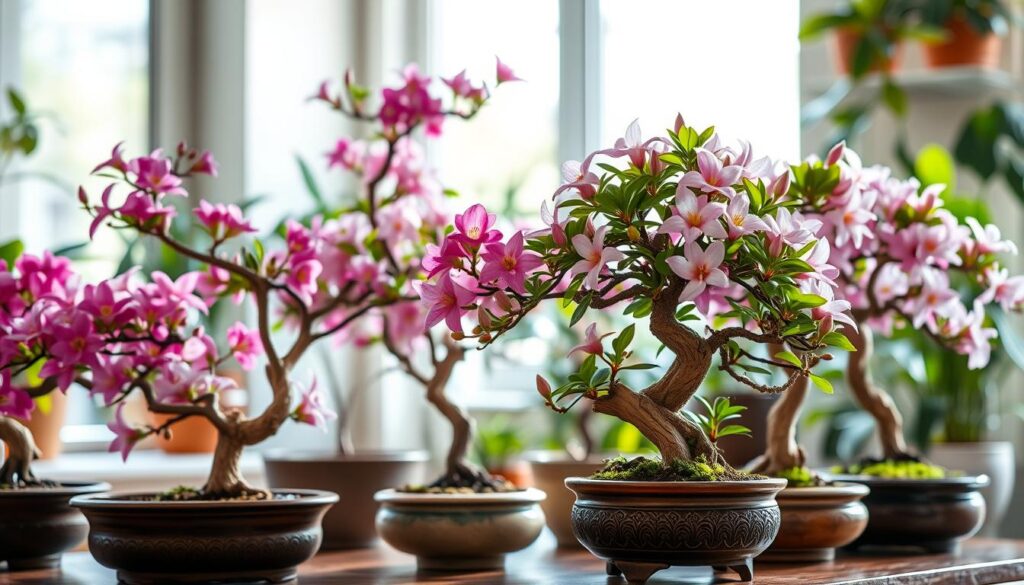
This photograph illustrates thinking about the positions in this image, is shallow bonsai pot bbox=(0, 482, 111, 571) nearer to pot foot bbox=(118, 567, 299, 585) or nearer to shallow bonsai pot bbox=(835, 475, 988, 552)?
pot foot bbox=(118, 567, 299, 585)

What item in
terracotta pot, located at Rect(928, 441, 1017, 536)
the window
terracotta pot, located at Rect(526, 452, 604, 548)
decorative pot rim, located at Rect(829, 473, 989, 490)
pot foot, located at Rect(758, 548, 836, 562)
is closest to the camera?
pot foot, located at Rect(758, 548, 836, 562)

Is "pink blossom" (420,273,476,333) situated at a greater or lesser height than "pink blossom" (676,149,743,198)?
lesser

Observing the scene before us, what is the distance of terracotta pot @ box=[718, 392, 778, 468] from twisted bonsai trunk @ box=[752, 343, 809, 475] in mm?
226

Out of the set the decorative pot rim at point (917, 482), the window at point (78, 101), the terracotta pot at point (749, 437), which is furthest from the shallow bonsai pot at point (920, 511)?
the window at point (78, 101)

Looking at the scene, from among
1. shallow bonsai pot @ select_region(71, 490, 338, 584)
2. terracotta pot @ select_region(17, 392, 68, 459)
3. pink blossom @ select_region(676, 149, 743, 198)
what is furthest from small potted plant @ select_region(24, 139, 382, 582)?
terracotta pot @ select_region(17, 392, 68, 459)

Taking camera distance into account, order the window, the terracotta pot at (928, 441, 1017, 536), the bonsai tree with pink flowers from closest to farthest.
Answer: the bonsai tree with pink flowers < the terracotta pot at (928, 441, 1017, 536) < the window

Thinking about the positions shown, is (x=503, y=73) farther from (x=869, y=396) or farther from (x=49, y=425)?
(x=49, y=425)

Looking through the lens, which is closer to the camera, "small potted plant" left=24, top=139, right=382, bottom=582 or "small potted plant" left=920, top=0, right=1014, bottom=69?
"small potted plant" left=24, top=139, right=382, bottom=582

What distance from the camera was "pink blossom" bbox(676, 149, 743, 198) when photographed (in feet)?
3.76

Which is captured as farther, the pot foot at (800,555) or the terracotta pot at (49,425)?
the terracotta pot at (49,425)

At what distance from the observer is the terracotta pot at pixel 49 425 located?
2.39 m

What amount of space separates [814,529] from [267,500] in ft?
1.91

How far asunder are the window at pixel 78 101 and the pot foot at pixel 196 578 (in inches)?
67.1

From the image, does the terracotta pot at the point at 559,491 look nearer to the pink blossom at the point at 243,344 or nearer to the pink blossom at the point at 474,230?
the pink blossom at the point at 243,344
